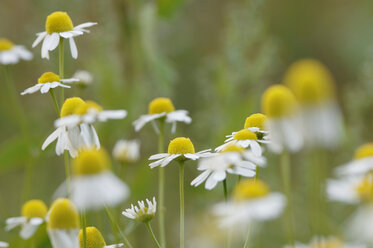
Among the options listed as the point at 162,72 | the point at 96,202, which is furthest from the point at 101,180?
the point at 162,72

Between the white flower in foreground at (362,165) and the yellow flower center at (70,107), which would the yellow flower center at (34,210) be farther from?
the white flower in foreground at (362,165)

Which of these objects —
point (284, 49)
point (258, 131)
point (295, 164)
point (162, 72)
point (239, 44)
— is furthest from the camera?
point (284, 49)

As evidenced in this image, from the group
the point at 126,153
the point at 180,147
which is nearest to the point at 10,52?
the point at 126,153

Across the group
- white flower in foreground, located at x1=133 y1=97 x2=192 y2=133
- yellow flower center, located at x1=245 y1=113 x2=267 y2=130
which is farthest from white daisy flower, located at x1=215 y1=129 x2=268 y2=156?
white flower in foreground, located at x1=133 y1=97 x2=192 y2=133

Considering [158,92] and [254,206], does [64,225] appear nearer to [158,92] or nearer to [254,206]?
[254,206]

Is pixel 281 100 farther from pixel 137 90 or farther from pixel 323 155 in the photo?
pixel 137 90

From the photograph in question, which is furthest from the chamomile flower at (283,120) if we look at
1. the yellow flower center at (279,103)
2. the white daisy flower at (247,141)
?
the white daisy flower at (247,141)

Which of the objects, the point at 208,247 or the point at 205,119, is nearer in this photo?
the point at 208,247
